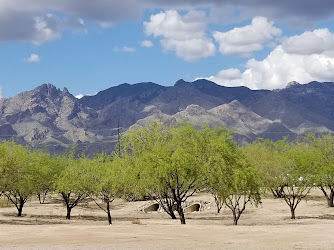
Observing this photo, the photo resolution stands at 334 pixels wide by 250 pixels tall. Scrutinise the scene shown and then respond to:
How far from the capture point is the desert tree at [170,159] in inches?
1548

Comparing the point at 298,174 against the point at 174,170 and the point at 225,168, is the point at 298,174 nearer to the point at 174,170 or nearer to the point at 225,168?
the point at 225,168

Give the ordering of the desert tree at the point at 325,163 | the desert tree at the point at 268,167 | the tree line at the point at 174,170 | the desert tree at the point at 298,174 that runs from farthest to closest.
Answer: the desert tree at the point at 268,167
the desert tree at the point at 325,163
the desert tree at the point at 298,174
the tree line at the point at 174,170

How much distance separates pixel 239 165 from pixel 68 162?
2935cm

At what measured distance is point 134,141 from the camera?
4356 centimetres

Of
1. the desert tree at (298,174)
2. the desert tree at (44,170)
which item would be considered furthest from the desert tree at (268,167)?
the desert tree at (44,170)

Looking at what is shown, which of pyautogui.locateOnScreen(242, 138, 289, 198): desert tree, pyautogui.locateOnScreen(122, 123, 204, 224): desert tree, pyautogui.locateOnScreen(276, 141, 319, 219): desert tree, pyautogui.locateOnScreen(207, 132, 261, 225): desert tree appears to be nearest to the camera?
pyautogui.locateOnScreen(122, 123, 204, 224): desert tree

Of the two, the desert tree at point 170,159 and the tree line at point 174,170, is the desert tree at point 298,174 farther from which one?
the desert tree at point 170,159

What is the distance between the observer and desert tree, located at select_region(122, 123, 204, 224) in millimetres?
39312

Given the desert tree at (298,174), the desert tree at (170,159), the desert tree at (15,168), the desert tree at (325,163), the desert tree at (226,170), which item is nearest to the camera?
the desert tree at (170,159)

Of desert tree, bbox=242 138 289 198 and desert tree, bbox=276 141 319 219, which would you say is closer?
desert tree, bbox=276 141 319 219

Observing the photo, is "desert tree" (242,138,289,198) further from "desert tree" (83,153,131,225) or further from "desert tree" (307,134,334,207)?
"desert tree" (83,153,131,225)

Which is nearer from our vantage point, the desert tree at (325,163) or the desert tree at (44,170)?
the desert tree at (325,163)

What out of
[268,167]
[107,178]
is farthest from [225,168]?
[268,167]

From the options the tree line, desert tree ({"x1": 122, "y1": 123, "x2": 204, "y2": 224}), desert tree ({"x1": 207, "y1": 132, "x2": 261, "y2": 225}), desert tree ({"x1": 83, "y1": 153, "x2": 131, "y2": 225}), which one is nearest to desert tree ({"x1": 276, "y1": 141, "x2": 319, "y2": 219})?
the tree line
